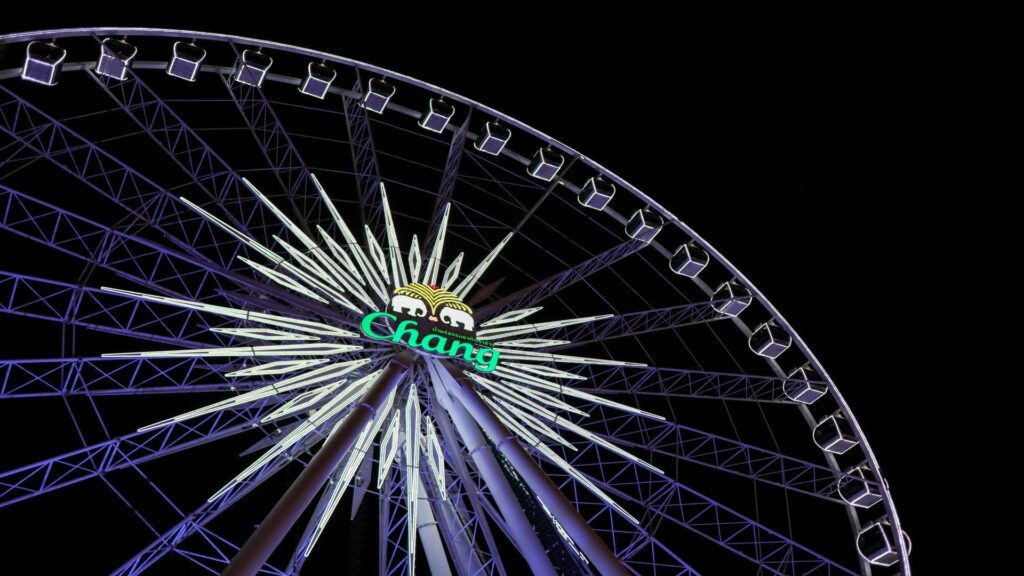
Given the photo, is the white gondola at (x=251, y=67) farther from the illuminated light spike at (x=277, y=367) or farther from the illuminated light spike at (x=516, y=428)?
the illuminated light spike at (x=516, y=428)

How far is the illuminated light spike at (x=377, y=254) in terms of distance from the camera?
706 inches

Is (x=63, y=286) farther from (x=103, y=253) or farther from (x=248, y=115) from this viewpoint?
(x=248, y=115)

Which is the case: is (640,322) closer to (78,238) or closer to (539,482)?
(539,482)

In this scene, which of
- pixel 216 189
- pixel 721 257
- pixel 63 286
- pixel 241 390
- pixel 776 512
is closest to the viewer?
pixel 63 286

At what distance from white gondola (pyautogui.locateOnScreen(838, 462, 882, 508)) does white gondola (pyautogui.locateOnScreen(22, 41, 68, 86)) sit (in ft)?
57.7

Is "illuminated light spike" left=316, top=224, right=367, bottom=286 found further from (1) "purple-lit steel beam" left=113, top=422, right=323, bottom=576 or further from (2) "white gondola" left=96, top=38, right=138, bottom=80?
(2) "white gondola" left=96, top=38, right=138, bottom=80

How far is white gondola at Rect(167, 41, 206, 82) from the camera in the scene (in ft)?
58.1

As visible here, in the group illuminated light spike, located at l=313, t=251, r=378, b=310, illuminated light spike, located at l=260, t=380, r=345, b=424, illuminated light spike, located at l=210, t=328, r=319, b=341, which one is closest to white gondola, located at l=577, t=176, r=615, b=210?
illuminated light spike, located at l=313, t=251, r=378, b=310

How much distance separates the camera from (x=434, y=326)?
16828 millimetres

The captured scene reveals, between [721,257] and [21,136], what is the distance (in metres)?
14.5

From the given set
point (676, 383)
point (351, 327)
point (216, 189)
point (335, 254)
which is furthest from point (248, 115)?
point (676, 383)

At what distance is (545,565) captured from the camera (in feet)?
45.6

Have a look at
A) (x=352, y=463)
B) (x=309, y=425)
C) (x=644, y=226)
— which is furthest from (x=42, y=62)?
(x=644, y=226)

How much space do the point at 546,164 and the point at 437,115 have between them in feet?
9.29
